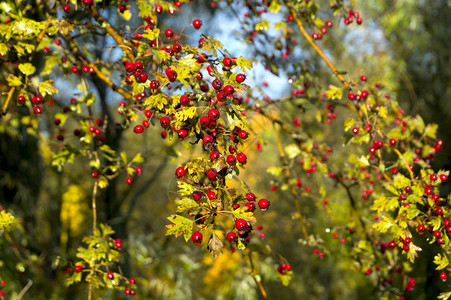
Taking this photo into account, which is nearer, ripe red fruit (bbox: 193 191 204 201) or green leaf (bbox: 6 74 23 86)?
ripe red fruit (bbox: 193 191 204 201)

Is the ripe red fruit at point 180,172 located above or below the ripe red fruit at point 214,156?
below

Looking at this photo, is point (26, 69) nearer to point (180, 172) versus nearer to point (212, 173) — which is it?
point (180, 172)

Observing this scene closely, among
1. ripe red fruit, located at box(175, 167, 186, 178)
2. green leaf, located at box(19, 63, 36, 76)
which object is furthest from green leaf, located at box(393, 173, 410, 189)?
green leaf, located at box(19, 63, 36, 76)

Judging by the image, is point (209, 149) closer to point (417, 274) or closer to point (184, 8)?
point (417, 274)

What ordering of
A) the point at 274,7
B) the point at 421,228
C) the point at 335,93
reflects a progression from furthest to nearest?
the point at 274,7 → the point at 335,93 → the point at 421,228

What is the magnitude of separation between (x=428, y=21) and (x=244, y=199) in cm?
816

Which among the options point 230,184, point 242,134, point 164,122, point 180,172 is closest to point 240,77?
point 242,134

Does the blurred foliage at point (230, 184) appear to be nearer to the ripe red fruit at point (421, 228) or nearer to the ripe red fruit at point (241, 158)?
the ripe red fruit at point (421, 228)

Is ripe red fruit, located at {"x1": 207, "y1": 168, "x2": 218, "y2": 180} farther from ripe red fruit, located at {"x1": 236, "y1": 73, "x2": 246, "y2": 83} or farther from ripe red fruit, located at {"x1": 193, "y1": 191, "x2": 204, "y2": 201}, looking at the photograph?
ripe red fruit, located at {"x1": 236, "y1": 73, "x2": 246, "y2": 83}

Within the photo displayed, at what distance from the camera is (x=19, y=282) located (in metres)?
4.42

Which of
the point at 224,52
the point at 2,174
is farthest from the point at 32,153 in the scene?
the point at 224,52

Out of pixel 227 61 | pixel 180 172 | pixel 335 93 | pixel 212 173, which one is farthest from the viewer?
pixel 335 93

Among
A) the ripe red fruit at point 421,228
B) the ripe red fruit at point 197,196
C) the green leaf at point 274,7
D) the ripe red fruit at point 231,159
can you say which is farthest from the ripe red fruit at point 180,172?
the green leaf at point 274,7

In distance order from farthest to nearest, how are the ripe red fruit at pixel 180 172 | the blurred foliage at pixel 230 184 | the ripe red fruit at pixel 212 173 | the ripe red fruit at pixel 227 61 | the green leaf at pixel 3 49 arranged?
1. the blurred foliage at pixel 230 184
2. the green leaf at pixel 3 49
3. the ripe red fruit at pixel 227 61
4. the ripe red fruit at pixel 180 172
5. the ripe red fruit at pixel 212 173
